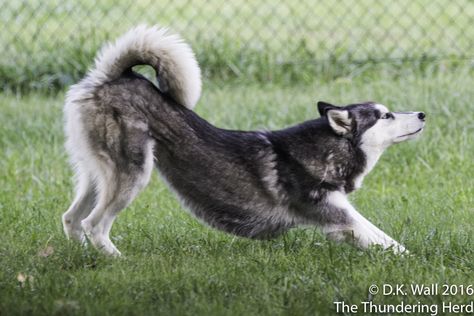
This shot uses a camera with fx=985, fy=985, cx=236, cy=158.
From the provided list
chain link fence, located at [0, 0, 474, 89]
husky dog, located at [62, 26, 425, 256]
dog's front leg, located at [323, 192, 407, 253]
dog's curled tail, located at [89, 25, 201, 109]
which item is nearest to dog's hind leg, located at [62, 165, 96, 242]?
husky dog, located at [62, 26, 425, 256]

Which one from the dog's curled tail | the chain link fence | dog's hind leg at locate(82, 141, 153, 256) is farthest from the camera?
the chain link fence

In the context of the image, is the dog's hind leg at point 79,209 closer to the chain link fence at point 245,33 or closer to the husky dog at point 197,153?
the husky dog at point 197,153

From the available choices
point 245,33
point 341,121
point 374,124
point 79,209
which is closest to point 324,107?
point 341,121

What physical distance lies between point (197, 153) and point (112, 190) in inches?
19.6

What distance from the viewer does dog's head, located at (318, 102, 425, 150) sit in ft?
17.9

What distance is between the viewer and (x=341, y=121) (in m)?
5.44

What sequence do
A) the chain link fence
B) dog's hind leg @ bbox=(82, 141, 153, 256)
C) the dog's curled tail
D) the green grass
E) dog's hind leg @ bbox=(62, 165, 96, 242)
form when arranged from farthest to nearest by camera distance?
the chain link fence
dog's hind leg @ bbox=(62, 165, 96, 242)
the dog's curled tail
dog's hind leg @ bbox=(82, 141, 153, 256)
the green grass

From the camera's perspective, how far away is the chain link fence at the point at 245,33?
378 inches

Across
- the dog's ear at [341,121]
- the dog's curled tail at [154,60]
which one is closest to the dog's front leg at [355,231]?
the dog's ear at [341,121]

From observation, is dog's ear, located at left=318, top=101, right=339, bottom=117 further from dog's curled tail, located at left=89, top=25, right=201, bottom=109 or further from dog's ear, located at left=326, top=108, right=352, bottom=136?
dog's curled tail, located at left=89, top=25, right=201, bottom=109

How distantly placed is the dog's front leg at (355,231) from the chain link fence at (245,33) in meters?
4.33

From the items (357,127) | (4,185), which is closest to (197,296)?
(357,127)

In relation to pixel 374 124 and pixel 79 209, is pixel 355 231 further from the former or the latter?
pixel 79 209

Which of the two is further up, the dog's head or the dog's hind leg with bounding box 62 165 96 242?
the dog's head
